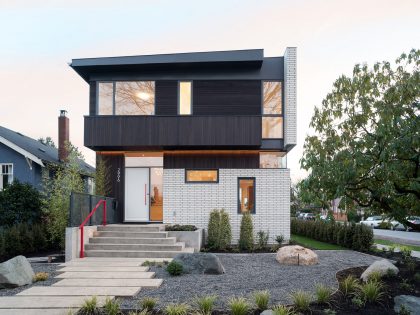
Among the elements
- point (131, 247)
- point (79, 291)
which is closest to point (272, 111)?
point (131, 247)

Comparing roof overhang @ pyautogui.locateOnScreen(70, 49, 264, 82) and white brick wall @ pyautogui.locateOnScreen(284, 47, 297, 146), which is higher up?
roof overhang @ pyautogui.locateOnScreen(70, 49, 264, 82)

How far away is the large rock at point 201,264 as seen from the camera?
9250 millimetres

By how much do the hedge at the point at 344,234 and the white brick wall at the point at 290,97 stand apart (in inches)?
148

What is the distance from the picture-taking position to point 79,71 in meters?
15.8

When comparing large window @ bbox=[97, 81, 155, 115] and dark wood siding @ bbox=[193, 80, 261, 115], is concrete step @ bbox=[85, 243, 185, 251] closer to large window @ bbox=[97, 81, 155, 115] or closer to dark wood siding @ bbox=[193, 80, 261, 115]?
large window @ bbox=[97, 81, 155, 115]

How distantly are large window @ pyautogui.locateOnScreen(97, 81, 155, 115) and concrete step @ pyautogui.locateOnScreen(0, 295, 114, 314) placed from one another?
9.57 meters

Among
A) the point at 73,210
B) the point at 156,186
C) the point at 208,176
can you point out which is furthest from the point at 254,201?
the point at 73,210

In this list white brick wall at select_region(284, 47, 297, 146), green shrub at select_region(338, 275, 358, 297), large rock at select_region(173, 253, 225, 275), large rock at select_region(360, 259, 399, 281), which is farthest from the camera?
white brick wall at select_region(284, 47, 297, 146)

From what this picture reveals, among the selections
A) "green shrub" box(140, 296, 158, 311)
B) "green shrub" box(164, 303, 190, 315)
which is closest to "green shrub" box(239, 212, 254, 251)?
"green shrub" box(140, 296, 158, 311)

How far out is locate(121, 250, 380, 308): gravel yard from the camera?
23.5 ft

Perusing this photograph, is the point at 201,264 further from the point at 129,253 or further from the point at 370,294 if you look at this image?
the point at 370,294

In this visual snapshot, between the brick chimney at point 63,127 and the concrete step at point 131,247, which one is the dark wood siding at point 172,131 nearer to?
the concrete step at point 131,247

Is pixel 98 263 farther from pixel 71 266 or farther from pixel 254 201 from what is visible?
pixel 254 201

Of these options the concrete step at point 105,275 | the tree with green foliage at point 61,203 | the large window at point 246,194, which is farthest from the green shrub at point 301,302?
the tree with green foliage at point 61,203
